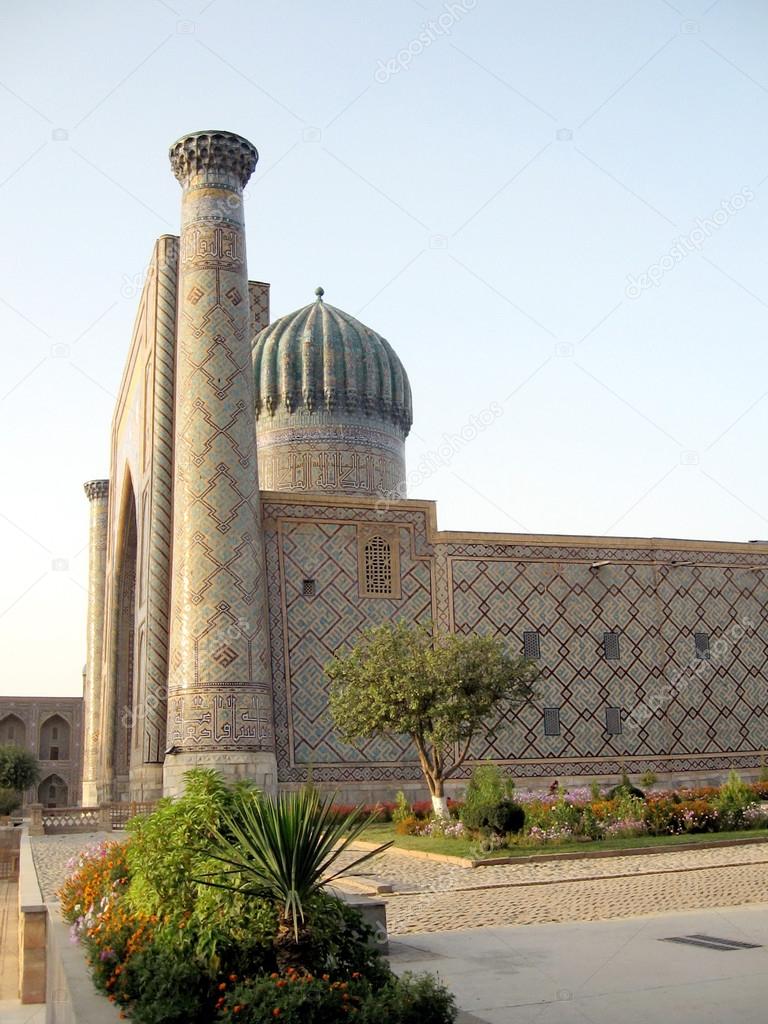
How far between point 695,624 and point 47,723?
115 feet

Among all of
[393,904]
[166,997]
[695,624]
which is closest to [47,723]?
[695,624]

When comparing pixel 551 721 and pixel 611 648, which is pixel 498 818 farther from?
pixel 611 648

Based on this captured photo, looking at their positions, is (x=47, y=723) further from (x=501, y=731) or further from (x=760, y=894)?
(x=760, y=894)

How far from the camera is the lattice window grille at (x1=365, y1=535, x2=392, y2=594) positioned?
18797mm

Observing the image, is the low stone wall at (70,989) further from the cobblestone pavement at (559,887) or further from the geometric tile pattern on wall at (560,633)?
the geometric tile pattern on wall at (560,633)

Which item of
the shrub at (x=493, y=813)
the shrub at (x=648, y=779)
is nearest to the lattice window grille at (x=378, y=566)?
the shrub at (x=648, y=779)

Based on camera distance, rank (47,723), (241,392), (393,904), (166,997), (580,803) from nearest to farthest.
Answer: (166,997), (393,904), (580,803), (241,392), (47,723)

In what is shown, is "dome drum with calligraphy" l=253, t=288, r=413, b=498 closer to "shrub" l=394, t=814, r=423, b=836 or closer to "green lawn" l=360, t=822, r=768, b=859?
"shrub" l=394, t=814, r=423, b=836

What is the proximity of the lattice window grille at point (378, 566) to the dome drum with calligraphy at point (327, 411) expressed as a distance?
4.19 metres

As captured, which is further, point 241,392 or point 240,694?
point 241,392

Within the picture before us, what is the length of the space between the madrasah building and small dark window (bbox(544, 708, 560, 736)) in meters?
0.04

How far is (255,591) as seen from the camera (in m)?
16.5

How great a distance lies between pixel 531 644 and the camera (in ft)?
62.6

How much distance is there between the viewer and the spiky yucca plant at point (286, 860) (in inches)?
166
